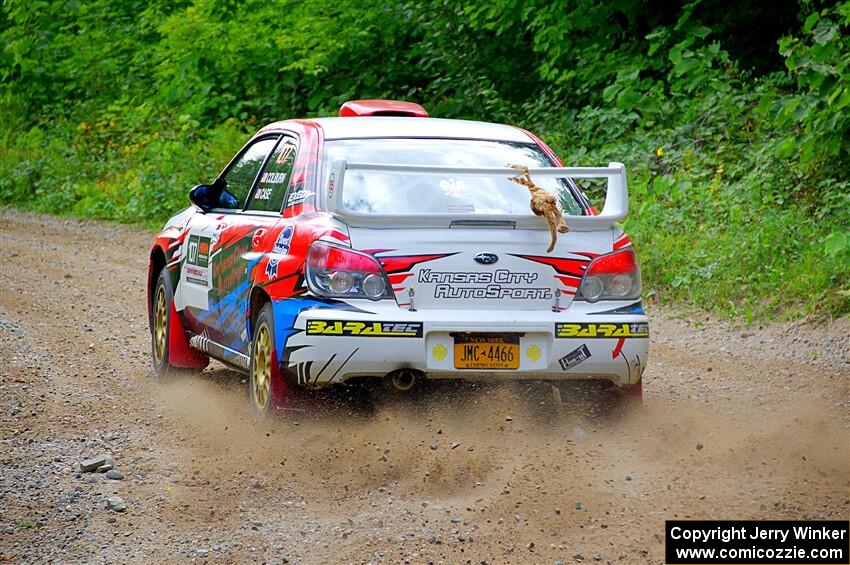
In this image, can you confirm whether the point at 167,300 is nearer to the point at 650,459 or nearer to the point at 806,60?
the point at 650,459

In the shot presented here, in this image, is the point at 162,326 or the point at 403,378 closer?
the point at 403,378

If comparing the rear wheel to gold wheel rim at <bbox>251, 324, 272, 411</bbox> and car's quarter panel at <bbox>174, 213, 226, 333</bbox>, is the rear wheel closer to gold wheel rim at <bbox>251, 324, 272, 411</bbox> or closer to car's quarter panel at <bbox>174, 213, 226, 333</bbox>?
gold wheel rim at <bbox>251, 324, 272, 411</bbox>

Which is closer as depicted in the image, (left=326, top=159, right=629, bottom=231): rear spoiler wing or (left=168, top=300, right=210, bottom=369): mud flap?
(left=326, top=159, right=629, bottom=231): rear spoiler wing

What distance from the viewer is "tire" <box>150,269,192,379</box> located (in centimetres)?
802

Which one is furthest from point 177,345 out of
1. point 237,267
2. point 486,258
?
point 486,258

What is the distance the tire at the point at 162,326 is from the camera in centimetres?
802

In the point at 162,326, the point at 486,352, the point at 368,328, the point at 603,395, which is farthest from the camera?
the point at 162,326

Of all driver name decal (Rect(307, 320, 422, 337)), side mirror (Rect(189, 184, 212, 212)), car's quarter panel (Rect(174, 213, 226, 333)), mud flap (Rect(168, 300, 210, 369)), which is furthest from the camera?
mud flap (Rect(168, 300, 210, 369))

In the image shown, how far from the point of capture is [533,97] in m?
19.0

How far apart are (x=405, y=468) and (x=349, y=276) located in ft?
2.96

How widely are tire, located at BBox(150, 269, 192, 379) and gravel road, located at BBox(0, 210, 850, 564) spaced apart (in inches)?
5.0

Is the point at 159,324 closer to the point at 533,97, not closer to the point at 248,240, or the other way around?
the point at 248,240

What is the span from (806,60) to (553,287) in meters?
6.39

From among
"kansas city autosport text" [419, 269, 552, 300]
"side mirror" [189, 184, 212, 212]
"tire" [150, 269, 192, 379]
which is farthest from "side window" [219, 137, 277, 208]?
"kansas city autosport text" [419, 269, 552, 300]
